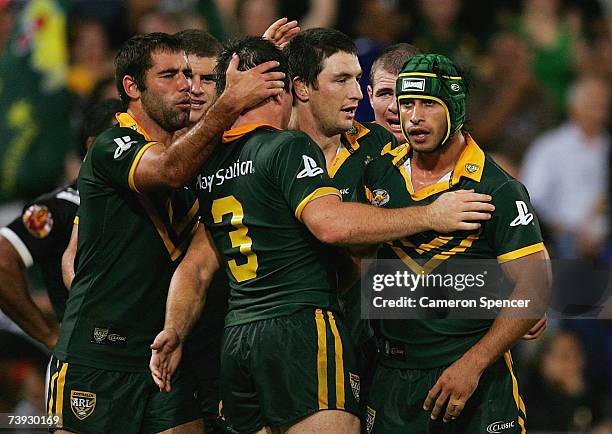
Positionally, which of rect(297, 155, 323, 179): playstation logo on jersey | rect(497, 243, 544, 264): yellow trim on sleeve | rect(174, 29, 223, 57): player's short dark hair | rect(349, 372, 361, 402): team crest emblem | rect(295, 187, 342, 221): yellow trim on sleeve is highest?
rect(174, 29, 223, 57): player's short dark hair

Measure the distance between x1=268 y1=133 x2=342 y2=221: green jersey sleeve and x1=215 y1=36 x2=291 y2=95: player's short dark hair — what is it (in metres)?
0.47

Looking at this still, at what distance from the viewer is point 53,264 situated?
688 centimetres

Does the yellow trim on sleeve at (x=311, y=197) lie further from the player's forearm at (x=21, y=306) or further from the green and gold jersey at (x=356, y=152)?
the player's forearm at (x=21, y=306)

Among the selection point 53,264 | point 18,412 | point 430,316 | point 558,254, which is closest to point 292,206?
point 430,316

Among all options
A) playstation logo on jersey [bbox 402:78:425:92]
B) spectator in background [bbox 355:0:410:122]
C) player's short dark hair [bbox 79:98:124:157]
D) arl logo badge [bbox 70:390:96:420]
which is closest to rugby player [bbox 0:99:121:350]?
player's short dark hair [bbox 79:98:124:157]

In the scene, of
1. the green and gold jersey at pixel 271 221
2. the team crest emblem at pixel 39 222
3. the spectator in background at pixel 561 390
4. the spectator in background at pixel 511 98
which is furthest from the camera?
the spectator in background at pixel 511 98

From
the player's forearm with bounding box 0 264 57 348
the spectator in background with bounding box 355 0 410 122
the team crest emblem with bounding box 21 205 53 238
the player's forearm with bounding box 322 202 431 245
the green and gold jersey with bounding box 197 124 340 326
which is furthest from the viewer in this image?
the spectator in background with bounding box 355 0 410 122

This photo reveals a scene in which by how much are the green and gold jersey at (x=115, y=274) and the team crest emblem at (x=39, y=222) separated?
1.00 m

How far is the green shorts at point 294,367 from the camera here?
16.8 ft

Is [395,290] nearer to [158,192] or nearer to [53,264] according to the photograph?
[158,192]

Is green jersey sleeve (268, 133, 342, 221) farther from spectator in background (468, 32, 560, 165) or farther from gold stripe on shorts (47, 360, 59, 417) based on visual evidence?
spectator in background (468, 32, 560, 165)

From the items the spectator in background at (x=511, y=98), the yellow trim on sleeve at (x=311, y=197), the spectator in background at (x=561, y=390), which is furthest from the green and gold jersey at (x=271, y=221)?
the spectator in background at (x=511, y=98)

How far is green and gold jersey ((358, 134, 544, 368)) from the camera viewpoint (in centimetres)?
514

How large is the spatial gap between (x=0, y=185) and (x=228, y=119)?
5.66m
